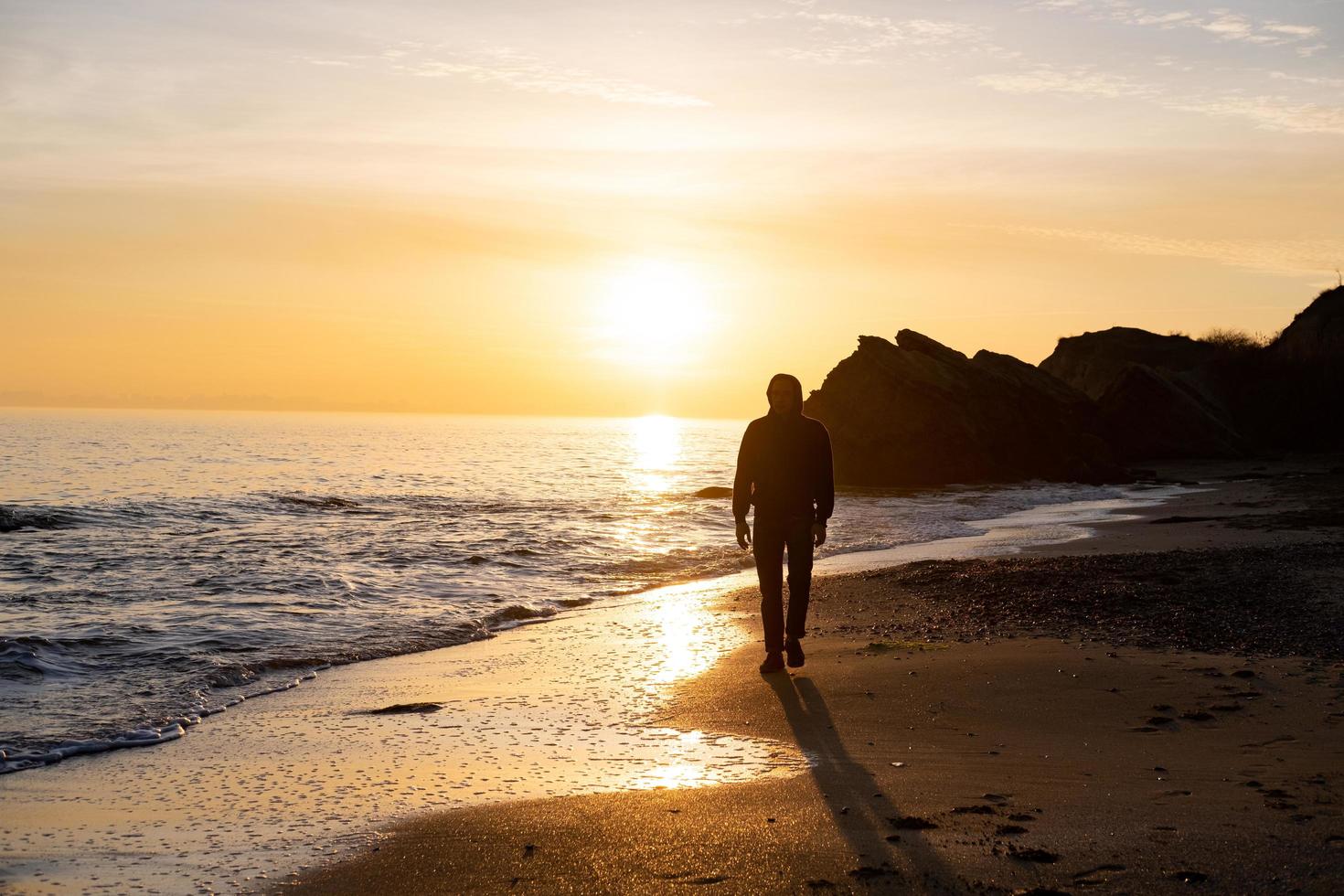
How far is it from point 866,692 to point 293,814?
12.2ft

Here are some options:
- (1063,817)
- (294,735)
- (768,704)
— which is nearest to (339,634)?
(294,735)

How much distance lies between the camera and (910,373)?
43.4 m

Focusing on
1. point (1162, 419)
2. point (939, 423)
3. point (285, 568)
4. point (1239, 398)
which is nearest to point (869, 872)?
point (285, 568)

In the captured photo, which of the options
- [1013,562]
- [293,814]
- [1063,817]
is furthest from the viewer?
[1013,562]

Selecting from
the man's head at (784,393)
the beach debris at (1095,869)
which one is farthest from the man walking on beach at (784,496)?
the beach debris at (1095,869)

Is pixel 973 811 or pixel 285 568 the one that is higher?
pixel 973 811

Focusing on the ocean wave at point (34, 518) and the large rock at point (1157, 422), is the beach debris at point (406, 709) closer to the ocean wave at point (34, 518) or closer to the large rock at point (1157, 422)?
the ocean wave at point (34, 518)

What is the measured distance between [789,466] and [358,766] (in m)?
3.75

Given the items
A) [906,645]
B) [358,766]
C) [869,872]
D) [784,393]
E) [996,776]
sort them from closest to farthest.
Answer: [869,872] → [996,776] → [358,766] → [784,393] → [906,645]

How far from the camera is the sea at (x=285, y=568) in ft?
27.5

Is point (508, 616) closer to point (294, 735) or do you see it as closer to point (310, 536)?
point (294, 735)

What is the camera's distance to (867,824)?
4379 mm

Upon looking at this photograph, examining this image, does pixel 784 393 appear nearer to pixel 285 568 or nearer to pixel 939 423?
pixel 285 568

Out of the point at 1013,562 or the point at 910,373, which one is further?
the point at 910,373
